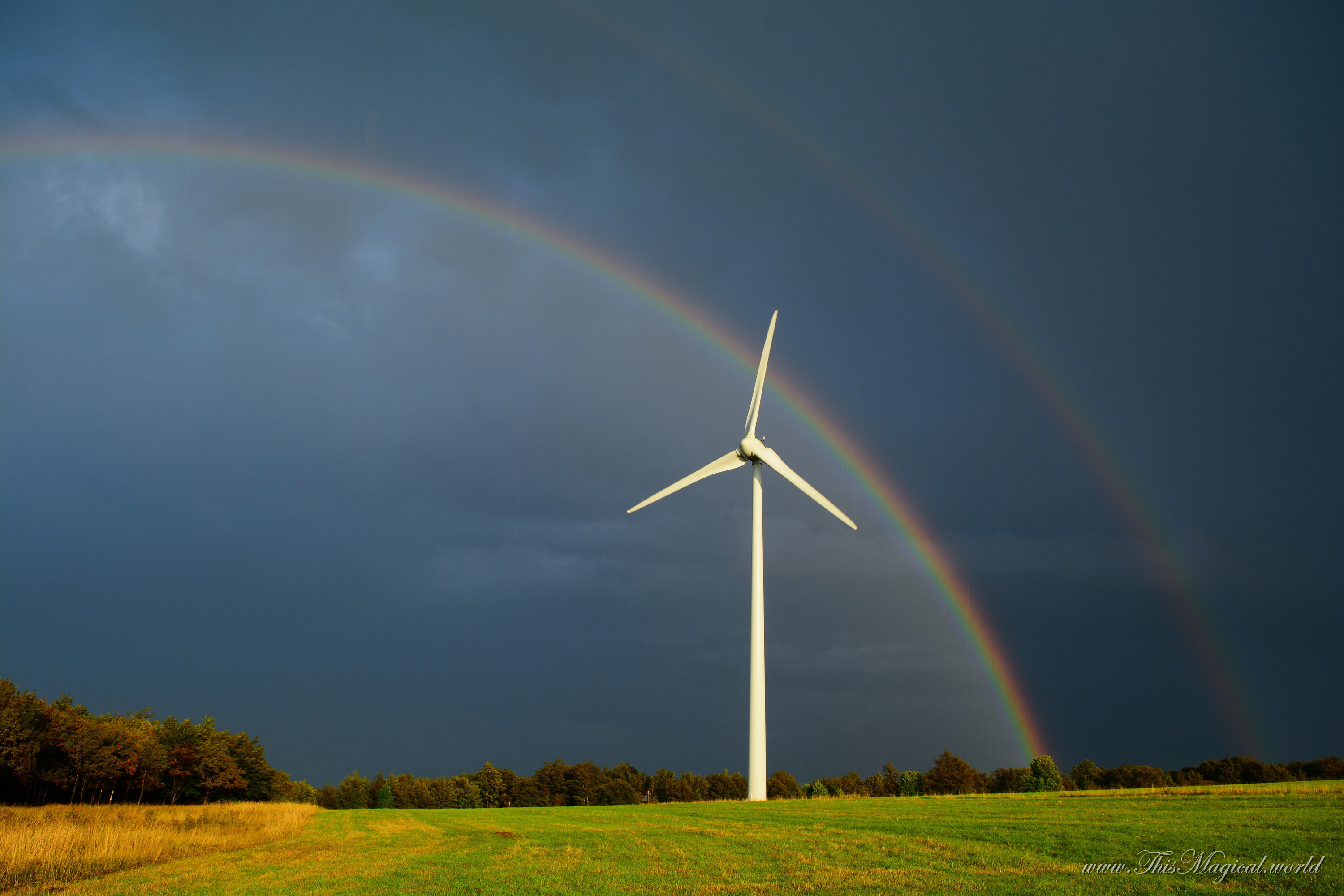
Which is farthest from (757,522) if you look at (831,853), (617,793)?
(617,793)

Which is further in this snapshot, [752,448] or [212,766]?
[212,766]

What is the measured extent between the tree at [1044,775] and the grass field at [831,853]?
8478 centimetres

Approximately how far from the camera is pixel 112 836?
29.5 m

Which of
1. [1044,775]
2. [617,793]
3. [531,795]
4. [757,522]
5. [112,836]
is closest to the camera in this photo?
[112,836]

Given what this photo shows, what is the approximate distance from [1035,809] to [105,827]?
37137 mm

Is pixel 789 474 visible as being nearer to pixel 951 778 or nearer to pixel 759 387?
pixel 759 387

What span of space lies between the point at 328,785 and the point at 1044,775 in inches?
5404

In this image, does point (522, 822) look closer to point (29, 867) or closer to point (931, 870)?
point (29, 867)

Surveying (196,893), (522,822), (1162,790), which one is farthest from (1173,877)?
(522,822)

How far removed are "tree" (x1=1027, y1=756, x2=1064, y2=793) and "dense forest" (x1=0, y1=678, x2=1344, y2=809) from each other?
145mm

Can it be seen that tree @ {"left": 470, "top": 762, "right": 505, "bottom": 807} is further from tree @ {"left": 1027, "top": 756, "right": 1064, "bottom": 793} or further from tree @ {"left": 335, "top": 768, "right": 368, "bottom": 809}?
tree @ {"left": 1027, "top": 756, "right": 1064, "bottom": 793}

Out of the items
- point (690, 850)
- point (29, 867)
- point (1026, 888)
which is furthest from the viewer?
point (690, 850)

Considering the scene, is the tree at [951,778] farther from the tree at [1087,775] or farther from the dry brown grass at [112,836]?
the dry brown grass at [112,836]

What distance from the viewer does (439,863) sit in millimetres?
24672
